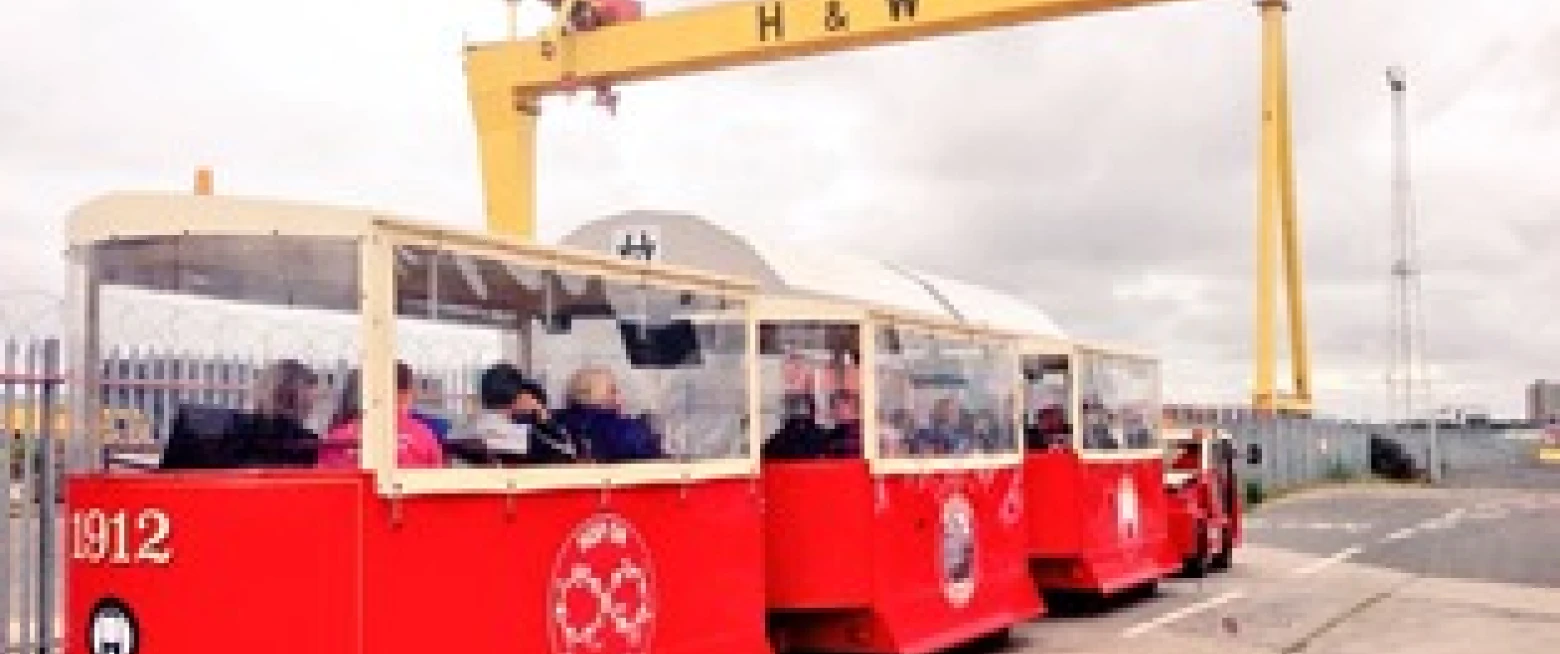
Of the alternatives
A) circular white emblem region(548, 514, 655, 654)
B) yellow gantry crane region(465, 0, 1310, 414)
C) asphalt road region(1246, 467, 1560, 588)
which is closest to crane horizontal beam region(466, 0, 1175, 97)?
yellow gantry crane region(465, 0, 1310, 414)

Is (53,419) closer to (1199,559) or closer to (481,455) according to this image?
(481,455)

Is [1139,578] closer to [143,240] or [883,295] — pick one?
[883,295]

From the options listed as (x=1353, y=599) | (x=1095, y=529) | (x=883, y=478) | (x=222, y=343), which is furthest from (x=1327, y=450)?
(x=222, y=343)

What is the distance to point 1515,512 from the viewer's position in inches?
1351

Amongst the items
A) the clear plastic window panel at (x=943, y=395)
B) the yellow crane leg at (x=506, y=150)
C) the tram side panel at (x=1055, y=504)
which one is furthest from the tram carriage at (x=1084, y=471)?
the yellow crane leg at (x=506, y=150)

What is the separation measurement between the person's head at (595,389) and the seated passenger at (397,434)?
132cm

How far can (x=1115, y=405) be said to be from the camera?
17172 millimetres

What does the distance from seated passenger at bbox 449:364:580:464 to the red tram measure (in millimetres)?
15

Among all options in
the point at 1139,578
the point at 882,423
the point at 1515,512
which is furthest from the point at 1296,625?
the point at 1515,512

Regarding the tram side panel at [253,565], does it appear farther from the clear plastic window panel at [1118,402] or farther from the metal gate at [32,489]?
the clear plastic window panel at [1118,402]

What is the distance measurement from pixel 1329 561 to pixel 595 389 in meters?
15.7

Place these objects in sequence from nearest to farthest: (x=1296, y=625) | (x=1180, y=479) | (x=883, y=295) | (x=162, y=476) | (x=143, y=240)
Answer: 1. (x=162, y=476)
2. (x=143, y=240)
3. (x=1296, y=625)
4. (x=883, y=295)
5. (x=1180, y=479)

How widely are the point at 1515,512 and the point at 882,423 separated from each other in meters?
26.2

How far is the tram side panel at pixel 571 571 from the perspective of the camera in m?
7.58
